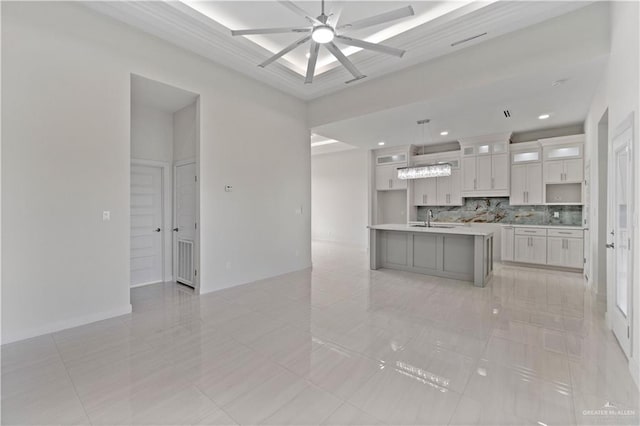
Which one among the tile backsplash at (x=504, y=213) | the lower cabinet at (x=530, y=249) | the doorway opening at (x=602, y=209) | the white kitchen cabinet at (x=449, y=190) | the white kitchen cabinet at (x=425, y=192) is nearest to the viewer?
the doorway opening at (x=602, y=209)

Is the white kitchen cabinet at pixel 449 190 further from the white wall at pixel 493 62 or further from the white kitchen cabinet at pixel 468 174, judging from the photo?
the white wall at pixel 493 62

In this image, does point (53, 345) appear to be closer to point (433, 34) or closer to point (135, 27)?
point (135, 27)

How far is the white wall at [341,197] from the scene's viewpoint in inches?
373

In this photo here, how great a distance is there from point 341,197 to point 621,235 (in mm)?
7690

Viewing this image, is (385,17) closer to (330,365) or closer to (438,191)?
(330,365)

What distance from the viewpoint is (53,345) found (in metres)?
2.71

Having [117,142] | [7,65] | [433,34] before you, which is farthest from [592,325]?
[7,65]

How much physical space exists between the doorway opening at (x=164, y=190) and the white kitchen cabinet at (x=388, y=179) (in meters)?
5.63

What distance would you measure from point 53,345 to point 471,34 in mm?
5905

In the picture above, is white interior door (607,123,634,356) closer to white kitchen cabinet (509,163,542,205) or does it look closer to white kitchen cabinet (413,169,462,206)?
white kitchen cabinet (509,163,542,205)

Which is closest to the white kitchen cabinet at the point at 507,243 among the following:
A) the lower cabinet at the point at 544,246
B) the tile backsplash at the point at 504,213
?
the lower cabinet at the point at 544,246

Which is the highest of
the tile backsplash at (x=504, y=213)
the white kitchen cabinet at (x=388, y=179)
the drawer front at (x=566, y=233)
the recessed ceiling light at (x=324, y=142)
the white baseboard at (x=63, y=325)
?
the recessed ceiling light at (x=324, y=142)

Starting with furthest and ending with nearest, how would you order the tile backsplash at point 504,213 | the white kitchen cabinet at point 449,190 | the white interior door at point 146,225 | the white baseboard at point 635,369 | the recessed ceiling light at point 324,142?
the recessed ceiling light at point 324,142 < the white kitchen cabinet at point 449,190 < the tile backsplash at point 504,213 < the white interior door at point 146,225 < the white baseboard at point 635,369

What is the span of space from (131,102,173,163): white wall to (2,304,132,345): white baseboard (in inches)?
99.2
